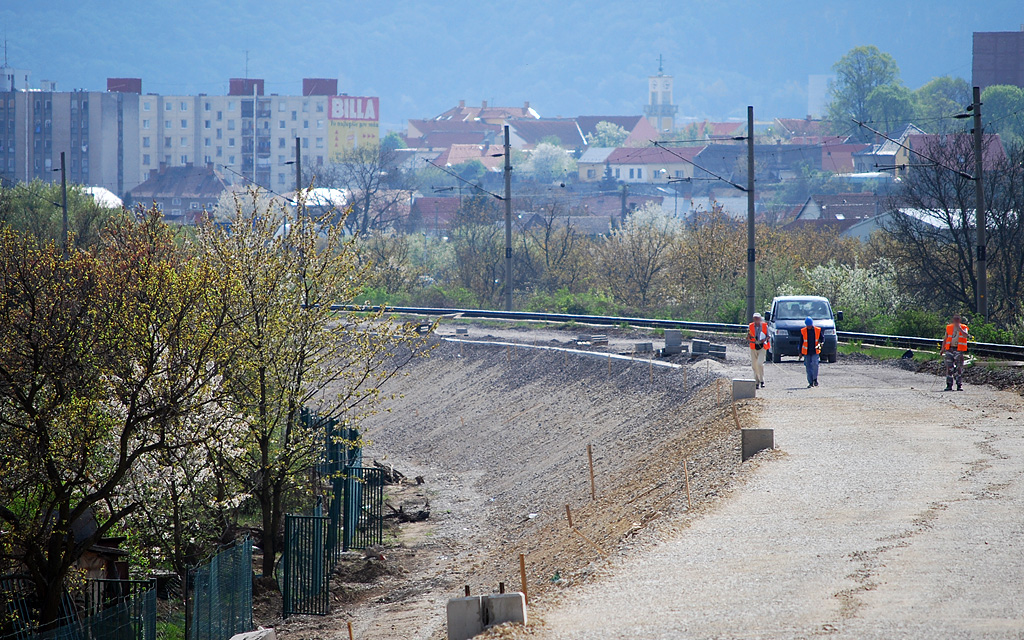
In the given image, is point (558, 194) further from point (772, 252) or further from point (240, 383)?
point (240, 383)

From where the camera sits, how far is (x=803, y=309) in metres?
32.0

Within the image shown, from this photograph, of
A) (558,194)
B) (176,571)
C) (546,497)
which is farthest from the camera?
(558,194)

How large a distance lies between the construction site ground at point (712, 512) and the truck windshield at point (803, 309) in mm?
1741

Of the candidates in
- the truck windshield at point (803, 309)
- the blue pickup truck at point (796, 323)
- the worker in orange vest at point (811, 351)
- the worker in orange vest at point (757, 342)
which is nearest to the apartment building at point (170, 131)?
the blue pickup truck at point (796, 323)

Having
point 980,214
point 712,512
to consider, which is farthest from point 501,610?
point 980,214

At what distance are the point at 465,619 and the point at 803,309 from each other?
22.9 meters

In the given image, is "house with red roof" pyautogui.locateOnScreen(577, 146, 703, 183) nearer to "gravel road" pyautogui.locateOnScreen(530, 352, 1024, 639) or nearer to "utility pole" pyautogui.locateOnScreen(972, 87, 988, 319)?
"utility pole" pyautogui.locateOnScreen(972, 87, 988, 319)

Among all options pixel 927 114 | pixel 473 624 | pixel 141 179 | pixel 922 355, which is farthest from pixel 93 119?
pixel 473 624

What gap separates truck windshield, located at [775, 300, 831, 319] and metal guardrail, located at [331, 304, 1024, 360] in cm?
308

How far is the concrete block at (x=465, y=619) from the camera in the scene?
11141 mm

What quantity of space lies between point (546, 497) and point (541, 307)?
31.7 meters

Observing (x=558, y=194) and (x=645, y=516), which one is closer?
(x=645, y=516)

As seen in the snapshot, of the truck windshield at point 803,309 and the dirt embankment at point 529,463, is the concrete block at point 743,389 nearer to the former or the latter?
the dirt embankment at point 529,463

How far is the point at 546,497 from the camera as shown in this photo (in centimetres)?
2442
